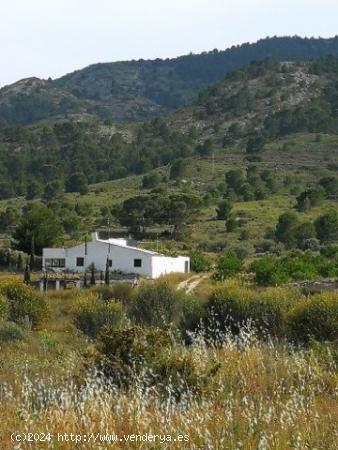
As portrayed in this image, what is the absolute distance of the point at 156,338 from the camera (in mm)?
10672

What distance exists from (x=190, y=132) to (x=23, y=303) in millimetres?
114798

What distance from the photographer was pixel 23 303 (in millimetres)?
30266

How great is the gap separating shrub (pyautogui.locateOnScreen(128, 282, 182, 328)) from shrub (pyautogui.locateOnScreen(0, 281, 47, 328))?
13.4 feet

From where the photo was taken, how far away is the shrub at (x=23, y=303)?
2947cm

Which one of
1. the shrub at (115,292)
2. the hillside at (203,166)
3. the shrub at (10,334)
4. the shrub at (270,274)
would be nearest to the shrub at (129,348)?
the shrub at (10,334)

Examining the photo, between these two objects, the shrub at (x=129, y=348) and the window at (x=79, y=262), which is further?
the window at (x=79, y=262)

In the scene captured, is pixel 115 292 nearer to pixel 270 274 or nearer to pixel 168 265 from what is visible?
pixel 270 274

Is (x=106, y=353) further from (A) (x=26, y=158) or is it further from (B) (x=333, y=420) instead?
(A) (x=26, y=158)

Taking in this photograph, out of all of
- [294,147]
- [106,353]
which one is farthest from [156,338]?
[294,147]

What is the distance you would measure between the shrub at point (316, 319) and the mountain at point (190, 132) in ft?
291

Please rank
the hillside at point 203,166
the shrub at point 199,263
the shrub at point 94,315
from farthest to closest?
the hillside at point 203,166 → the shrub at point 199,263 → the shrub at point 94,315

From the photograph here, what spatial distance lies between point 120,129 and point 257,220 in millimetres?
89379

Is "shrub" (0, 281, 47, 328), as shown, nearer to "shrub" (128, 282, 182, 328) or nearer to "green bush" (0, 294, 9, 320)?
"green bush" (0, 294, 9, 320)

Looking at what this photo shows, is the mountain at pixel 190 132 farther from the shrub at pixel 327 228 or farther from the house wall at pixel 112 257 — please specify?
the house wall at pixel 112 257
